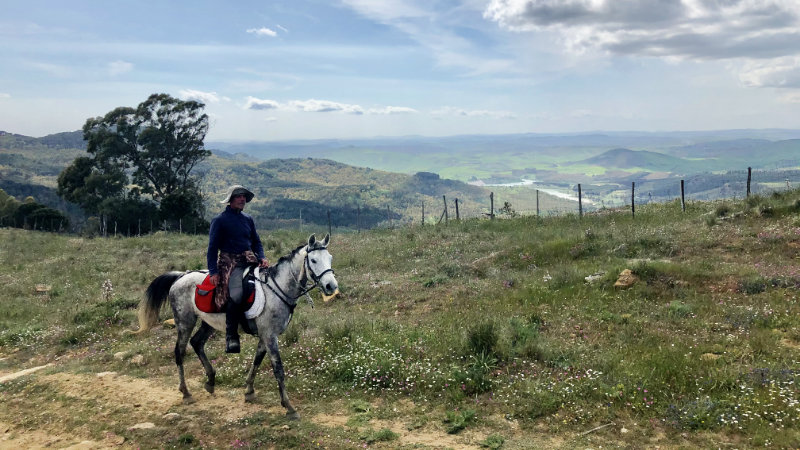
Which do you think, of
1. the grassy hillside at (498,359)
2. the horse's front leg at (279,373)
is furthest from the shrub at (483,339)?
the horse's front leg at (279,373)

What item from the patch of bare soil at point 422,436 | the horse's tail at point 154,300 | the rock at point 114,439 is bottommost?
the rock at point 114,439

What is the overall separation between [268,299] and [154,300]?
318 centimetres

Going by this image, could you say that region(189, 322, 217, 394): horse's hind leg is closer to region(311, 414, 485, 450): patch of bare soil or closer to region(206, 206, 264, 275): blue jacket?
region(206, 206, 264, 275): blue jacket

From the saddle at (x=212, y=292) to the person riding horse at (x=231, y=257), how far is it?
3.6 inches

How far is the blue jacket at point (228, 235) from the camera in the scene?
25.8 feet

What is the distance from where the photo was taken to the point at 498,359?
339 inches

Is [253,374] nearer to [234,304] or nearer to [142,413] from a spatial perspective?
[234,304]

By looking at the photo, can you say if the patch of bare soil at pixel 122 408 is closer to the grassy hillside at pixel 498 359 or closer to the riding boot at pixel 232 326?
the grassy hillside at pixel 498 359

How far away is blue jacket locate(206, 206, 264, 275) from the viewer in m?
7.86

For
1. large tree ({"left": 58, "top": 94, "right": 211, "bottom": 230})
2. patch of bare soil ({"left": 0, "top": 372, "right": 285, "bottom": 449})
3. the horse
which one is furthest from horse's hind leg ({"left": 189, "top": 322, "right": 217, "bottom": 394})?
large tree ({"left": 58, "top": 94, "right": 211, "bottom": 230})

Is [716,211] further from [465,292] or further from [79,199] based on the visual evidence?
[79,199]

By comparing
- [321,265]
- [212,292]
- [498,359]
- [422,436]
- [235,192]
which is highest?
[235,192]

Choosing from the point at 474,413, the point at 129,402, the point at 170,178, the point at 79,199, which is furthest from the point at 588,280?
the point at 79,199

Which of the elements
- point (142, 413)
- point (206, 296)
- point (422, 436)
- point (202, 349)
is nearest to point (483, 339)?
point (422, 436)
